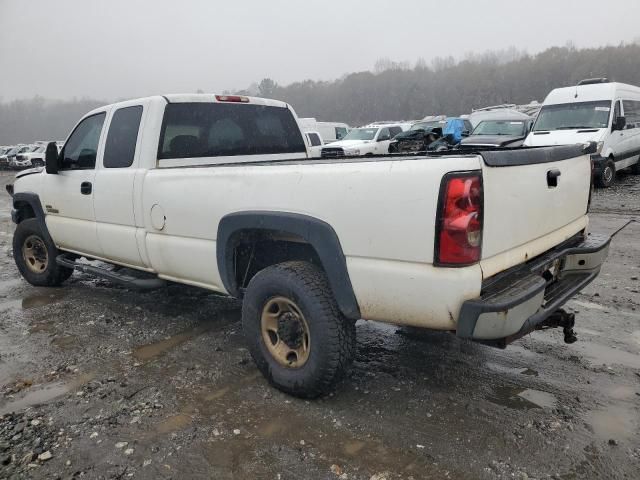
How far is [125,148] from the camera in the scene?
4.25 metres

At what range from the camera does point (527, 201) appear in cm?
272

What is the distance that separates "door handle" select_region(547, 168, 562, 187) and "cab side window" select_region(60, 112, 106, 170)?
12.4ft

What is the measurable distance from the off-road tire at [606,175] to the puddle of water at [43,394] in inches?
472

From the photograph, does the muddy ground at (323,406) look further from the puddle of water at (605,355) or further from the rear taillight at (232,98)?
the rear taillight at (232,98)

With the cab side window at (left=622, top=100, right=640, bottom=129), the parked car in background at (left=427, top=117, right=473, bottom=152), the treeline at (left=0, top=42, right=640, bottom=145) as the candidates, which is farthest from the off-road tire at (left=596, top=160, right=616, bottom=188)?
the treeline at (left=0, top=42, right=640, bottom=145)

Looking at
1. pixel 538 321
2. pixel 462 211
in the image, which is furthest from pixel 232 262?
pixel 538 321

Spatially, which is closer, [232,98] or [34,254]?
[232,98]

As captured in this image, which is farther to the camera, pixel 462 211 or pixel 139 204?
pixel 139 204

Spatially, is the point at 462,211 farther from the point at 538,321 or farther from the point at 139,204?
the point at 139,204

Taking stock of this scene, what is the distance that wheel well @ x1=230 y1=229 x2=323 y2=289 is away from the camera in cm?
332

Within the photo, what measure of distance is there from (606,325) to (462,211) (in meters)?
2.50

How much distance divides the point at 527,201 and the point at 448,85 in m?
98.6

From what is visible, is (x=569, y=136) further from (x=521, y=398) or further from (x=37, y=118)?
(x=37, y=118)

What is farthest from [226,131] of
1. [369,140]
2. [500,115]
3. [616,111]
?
[500,115]
